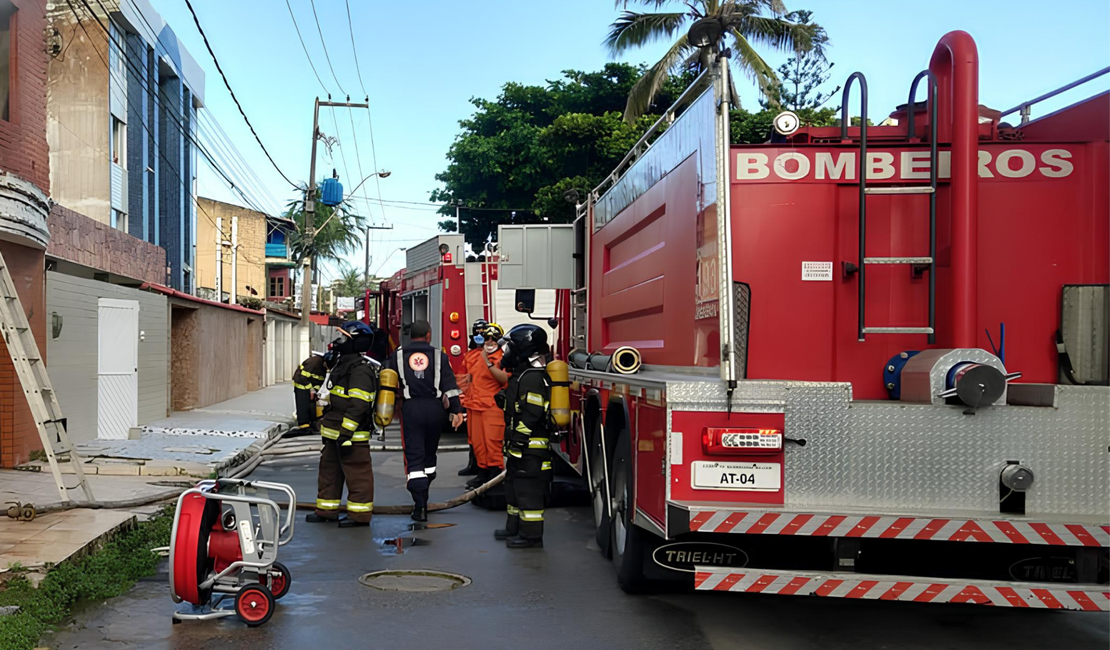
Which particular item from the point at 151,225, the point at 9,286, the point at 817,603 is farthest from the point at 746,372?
the point at 151,225

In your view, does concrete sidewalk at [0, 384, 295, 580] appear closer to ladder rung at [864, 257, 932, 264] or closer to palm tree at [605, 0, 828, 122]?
ladder rung at [864, 257, 932, 264]

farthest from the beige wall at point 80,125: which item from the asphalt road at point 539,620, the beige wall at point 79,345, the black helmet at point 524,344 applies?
the asphalt road at point 539,620

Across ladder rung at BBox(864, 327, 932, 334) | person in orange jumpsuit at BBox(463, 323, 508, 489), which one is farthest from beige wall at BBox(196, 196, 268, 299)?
ladder rung at BBox(864, 327, 932, 334)

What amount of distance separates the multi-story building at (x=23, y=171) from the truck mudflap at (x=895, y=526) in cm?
844

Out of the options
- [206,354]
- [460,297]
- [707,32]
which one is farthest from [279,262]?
[707,32]

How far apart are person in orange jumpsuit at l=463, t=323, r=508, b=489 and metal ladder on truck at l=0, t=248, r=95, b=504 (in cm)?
391

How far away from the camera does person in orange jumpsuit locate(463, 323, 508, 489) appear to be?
10797mm

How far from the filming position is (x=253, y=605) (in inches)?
223

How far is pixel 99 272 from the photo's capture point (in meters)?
15.1

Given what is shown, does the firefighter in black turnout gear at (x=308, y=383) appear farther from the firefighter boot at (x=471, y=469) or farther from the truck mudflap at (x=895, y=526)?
the truck mudflap at (x=895, y=526)

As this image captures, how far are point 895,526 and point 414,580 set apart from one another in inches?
133

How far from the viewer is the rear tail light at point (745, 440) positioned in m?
4.97

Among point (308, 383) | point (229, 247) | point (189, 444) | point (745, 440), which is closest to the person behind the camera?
point (745, 440)

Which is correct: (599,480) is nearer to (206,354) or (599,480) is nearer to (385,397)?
(385,397)
